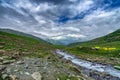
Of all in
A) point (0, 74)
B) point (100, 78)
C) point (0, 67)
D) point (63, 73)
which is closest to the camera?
point (0, 74)

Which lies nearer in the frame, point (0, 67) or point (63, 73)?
point (0, 67)

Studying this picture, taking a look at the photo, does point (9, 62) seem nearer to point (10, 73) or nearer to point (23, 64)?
point (23, 64)

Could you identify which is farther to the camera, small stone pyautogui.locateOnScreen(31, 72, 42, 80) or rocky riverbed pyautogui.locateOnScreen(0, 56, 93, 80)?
small stone pyautogui.locateOnScreen(31, 72, 42, 80)

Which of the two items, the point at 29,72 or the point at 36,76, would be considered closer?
the point at 36,76

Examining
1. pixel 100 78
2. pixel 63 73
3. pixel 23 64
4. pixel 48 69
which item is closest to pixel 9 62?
pixel 23 64

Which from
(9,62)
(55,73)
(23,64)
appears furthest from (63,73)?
(9,62)

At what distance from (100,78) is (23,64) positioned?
20655mm

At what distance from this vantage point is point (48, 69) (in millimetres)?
23000

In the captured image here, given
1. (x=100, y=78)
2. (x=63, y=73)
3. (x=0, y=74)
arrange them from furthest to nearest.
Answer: (x=100, y=78), (x=63, y=73), (x=0, y=74)

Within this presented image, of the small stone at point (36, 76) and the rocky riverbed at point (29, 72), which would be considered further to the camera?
the small stone at point (36, 76)

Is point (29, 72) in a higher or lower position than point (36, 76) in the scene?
higher

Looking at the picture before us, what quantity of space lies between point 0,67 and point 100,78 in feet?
78.0

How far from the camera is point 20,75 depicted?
20.2 meters

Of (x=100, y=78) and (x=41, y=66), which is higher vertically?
(x=41, y=66)
